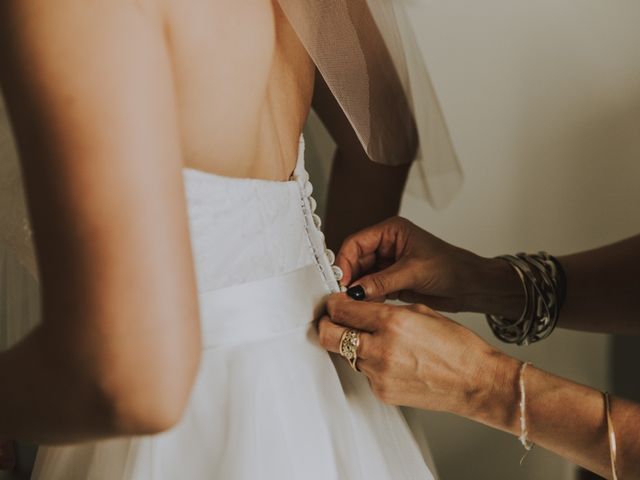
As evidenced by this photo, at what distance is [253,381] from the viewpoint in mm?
625

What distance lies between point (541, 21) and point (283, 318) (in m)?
0.77

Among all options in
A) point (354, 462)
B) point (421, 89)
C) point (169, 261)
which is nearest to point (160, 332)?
point (169, 261)

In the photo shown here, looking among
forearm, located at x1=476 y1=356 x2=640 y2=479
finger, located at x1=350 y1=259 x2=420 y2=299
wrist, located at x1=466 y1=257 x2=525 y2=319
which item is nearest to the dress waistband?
finger, located at x1=350 y1=259 x2=420 y2=299

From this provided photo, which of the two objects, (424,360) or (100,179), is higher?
(100,179)

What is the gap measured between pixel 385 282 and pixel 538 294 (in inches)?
10.2

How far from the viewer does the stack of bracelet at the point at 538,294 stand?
37.4 inches

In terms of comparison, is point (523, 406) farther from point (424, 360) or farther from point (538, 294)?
point (538, 294)

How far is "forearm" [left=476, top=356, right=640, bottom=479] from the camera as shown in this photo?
0.69m

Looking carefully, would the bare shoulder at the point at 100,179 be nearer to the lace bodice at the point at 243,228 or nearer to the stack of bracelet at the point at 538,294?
the lace bodice at the point at 243,228

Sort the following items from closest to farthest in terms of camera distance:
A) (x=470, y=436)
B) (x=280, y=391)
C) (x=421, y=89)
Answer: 1. (x=280, y=391)
2. (x=421, y=89)
3. (x=470, y=436)

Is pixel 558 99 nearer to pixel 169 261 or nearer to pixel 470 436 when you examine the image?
pixel 470 436

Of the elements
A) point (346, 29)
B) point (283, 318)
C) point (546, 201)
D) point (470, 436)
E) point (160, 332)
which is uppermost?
point (346, 29)

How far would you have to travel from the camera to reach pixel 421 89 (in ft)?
2.95

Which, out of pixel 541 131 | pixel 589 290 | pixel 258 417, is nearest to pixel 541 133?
pixel 541 131
